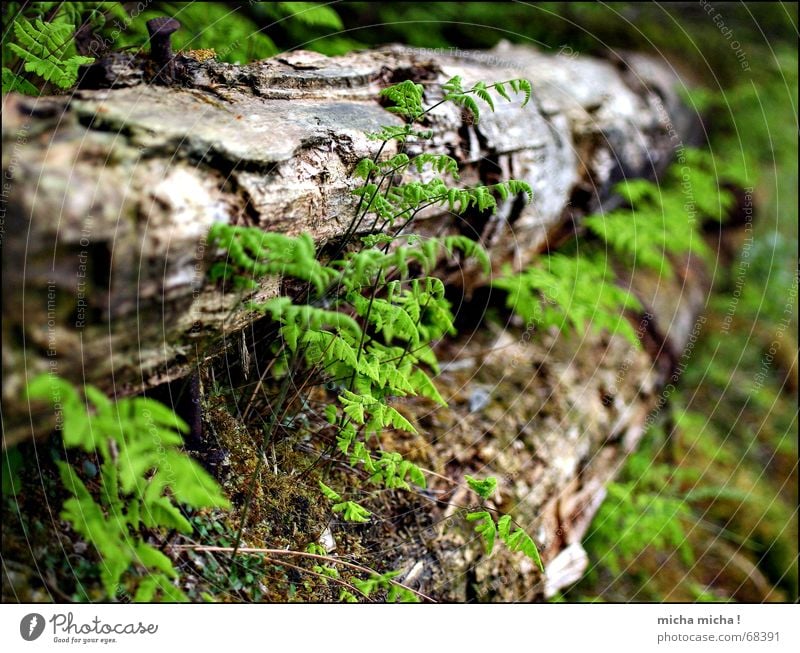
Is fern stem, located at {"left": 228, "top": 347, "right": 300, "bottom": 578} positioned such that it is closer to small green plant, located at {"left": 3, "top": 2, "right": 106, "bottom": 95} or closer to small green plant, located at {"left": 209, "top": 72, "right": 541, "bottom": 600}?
small green plant, located at {"left": 209, "top": 72, "right": 541, "bottom": 600}

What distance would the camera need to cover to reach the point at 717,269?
24.3ft

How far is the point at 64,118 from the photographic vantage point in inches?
88.7

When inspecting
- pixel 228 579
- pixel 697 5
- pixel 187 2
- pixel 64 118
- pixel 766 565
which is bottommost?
pixel 766 565

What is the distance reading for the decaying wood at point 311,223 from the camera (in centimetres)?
211

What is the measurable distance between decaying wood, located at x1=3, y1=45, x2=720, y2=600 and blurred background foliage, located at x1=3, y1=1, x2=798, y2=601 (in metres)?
0.55

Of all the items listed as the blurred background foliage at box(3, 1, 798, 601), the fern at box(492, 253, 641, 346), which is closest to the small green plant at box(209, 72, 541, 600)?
the fern at box(492, 253, 641, 346)

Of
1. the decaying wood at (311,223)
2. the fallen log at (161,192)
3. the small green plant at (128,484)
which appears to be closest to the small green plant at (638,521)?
the decaying wood at (311,223)

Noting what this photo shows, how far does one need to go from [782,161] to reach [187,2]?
913 cm

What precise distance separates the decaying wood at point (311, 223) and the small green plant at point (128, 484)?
21cm

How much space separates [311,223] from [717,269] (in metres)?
6.40

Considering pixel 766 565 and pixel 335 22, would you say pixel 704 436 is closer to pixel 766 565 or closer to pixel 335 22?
pixel 766 565

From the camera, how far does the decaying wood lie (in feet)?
6.91

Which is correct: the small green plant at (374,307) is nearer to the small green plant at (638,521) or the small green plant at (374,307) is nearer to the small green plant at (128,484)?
the small green plant at (128,484)
